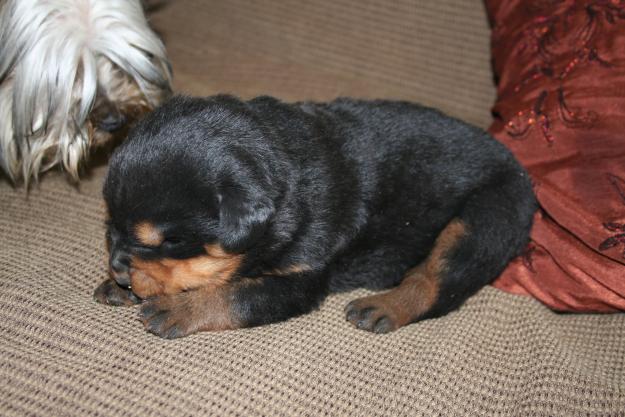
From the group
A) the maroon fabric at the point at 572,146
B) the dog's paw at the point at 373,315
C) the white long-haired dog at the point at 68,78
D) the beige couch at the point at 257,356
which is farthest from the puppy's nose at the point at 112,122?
the maroon fabric at the point at 572,146

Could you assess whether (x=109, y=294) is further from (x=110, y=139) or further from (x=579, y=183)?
(x=579, y=183)

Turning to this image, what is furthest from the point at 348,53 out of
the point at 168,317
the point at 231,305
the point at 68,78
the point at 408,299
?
the point at 168,317

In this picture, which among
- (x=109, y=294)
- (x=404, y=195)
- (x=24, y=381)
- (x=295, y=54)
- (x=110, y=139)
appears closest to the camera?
(x=24, y=381)

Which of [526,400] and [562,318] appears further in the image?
[562,318]

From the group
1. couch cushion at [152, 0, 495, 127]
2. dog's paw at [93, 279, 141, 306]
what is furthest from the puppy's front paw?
couch cushion at [152, 0, 495, 127]

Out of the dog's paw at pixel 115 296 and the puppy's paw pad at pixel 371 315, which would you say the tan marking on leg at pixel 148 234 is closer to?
the dog's paw at pixel 115 296

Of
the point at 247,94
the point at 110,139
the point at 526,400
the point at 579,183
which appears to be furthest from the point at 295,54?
the point at 526,400
